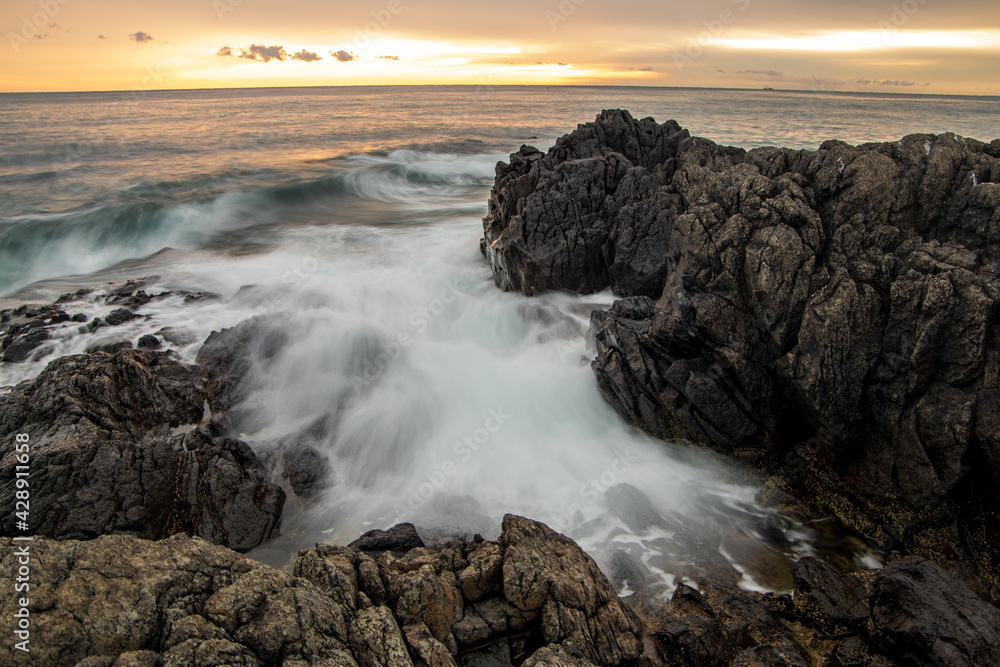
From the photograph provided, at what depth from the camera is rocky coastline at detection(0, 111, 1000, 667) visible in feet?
16.8

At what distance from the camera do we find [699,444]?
9.92m

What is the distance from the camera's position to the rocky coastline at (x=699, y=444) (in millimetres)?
5121

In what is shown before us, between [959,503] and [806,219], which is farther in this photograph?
[806,219]

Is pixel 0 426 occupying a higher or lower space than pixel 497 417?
higher

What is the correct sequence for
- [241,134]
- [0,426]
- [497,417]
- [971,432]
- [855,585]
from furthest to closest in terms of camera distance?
[241,134]
[497,417]
[0,426]
[971,432]
[855,585]

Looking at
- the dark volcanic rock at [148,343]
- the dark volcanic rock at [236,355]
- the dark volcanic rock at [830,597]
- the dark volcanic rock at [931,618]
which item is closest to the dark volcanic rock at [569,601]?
the dark volcanic rock at [830,597]

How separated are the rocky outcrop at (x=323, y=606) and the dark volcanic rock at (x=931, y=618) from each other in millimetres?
3082

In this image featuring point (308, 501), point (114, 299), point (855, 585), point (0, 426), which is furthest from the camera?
point (114, 299)

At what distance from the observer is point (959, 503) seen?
7.96 m

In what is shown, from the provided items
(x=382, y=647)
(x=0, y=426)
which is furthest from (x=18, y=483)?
(x=382, y=647)

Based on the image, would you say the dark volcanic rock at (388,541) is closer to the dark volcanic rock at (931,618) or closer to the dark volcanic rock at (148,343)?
the dark volcanic rock at (931,618)

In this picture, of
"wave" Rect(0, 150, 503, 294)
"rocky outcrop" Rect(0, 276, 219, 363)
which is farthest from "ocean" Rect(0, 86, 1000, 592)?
"rocky outcrop" Rect(0, 276, 219, 363)

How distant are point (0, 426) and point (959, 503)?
1519cm

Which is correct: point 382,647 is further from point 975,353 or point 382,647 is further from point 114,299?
point 114,299
